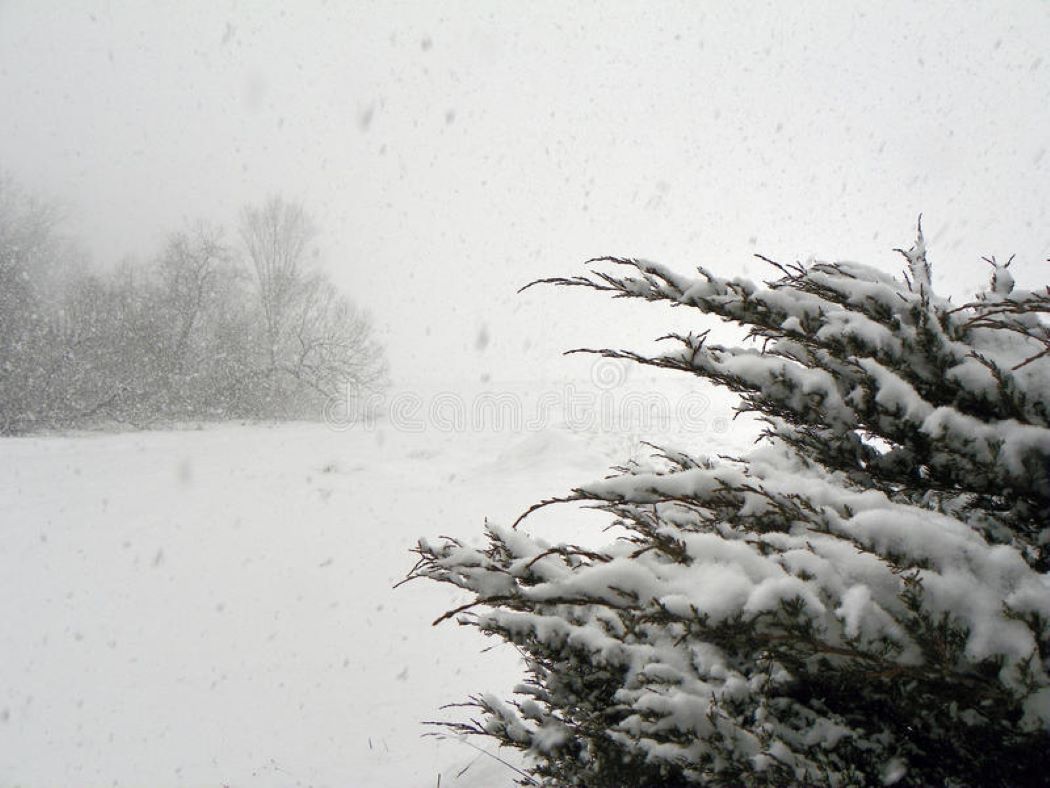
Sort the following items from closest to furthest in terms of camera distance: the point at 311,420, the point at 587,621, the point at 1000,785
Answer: the point at 1000,785 → the point at 587,621 → the point at 311,420

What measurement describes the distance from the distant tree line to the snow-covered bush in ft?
66.6

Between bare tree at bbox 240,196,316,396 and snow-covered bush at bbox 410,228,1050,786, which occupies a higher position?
bare tree at bbox 240,196,316,396

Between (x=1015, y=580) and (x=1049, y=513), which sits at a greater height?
(x=1049, y=513)

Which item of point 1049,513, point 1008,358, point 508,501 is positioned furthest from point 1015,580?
point 508,501

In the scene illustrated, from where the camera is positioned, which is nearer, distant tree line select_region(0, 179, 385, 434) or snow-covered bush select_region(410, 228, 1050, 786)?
snow-covered bush select_region(410, 228, 1050, 786)

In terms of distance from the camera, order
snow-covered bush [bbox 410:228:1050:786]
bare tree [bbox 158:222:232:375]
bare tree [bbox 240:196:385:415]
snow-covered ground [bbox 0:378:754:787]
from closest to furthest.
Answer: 1. snow-covered bush [bbox 410:228:1050:786]
2. snow-covered ground [bbox 0:378:754:787]
3. bare tree [bbox 158:222:232:375]
4. bare tree [bbox 240:196:385:415]

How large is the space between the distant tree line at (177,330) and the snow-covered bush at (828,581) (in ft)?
66.6

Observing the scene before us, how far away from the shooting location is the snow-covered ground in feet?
12.6

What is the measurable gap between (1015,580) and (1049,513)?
25 cm

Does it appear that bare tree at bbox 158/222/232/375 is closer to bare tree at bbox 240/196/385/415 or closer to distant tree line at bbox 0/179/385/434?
distant tree line at bbox 0/179/385/434

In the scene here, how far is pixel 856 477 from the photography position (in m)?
1.52

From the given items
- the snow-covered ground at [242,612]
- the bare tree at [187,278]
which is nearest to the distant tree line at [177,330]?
the bare tree at [187,278]

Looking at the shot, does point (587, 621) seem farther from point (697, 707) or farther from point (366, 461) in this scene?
point (366, 461)

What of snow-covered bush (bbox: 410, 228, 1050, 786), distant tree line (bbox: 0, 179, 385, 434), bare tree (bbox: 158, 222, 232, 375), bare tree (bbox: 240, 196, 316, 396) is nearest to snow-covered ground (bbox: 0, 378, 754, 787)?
snow-covered bush (bbox: 410, 228, 1050, 786)
